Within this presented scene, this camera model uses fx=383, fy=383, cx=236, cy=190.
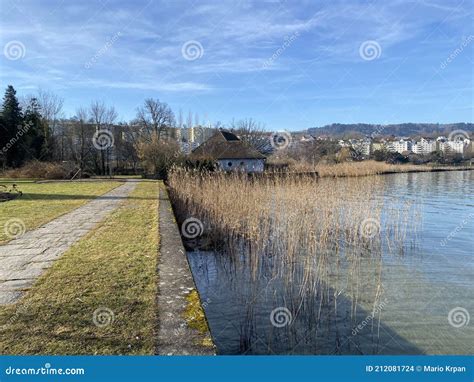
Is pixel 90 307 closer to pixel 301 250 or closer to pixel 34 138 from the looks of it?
pixel 301 250

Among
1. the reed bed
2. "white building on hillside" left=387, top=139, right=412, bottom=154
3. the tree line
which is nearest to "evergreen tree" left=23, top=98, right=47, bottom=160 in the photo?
the tree line

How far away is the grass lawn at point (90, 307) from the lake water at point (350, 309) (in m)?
1.28

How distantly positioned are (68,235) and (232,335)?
13.0 feet

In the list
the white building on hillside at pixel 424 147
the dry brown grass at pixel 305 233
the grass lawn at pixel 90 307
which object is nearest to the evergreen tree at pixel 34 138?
the dry brown grass at pixel 305 233

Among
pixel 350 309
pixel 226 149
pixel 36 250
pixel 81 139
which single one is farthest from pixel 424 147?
pixel 36 250

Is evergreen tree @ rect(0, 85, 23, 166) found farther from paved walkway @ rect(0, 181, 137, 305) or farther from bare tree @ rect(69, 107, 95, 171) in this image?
paved walkway @ rect(0, 181, 137, 305)

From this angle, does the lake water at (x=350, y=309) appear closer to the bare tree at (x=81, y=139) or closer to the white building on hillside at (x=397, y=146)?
the white building on hillside at (x=397, y=146)

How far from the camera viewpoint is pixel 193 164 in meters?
24.3

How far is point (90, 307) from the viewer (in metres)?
3.69

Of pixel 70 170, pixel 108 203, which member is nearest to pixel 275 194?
pixel 108 203

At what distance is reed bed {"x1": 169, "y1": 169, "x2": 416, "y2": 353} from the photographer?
5.16 meters

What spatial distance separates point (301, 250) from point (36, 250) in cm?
517

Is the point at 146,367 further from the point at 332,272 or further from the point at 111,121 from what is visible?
the point at 111,121

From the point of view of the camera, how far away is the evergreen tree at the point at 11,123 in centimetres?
3295
